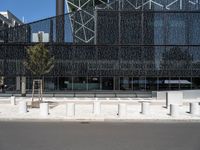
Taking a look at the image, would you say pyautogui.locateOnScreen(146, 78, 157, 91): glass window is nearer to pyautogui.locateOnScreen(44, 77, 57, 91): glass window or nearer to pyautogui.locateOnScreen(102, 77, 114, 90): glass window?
pyautogui.locateOnScreen(102, 77, 114, 90): glass window

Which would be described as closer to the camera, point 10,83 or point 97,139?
point 97,139

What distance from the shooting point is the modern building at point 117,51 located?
52.2 meters

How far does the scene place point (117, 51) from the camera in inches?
2068

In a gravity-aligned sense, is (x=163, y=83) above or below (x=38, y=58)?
below

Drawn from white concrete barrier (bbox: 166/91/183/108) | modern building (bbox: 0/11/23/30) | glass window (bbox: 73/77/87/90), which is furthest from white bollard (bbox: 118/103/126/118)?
modern building (bbox: 0/11/23/30)

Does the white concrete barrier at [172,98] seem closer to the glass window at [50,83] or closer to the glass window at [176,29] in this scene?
the glass window at [176,29]

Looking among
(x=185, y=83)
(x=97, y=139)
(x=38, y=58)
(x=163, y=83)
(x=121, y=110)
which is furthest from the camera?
(x=163, y=83)

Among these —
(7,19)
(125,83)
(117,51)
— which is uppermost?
(7,19)

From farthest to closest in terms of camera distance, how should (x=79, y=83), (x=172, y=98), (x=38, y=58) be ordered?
(x=79, y=83) < (x=38, y=58) < (x=172, y=98)

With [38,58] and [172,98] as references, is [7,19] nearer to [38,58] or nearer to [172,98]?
[38,58]

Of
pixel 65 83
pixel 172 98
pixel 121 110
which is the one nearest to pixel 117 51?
pixel 65 83

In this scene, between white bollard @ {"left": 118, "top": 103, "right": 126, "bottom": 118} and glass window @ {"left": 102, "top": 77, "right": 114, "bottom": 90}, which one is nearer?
white bollard @ {"left": 118, "top": 103, "right": 126, "bottom": 118}

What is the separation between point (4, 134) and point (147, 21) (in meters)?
42.2

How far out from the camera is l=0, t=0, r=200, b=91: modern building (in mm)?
52156
